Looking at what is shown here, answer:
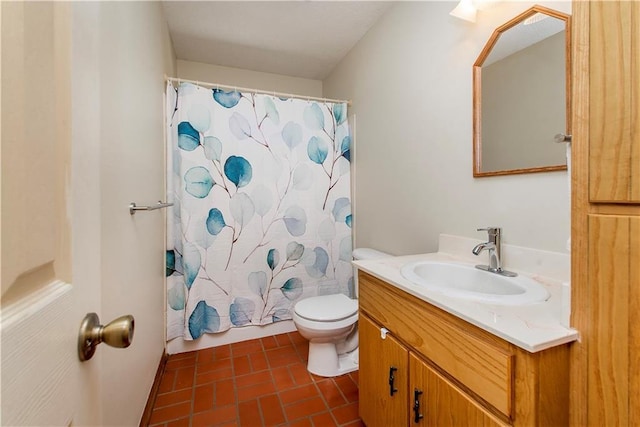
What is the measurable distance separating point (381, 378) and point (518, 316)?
2.12ft

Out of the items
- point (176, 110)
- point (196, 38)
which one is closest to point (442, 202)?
point (176, 110)

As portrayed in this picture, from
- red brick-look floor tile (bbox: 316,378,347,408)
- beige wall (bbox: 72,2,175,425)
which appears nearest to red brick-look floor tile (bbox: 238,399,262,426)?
red brick-look floor tile (bbox: 316,378,347,408)

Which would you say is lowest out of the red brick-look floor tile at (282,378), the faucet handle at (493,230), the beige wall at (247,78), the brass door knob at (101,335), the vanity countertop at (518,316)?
the red brick-look floor tile at (282,378)

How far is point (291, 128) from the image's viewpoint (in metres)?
2.26

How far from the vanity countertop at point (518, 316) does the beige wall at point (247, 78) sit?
2417 mm

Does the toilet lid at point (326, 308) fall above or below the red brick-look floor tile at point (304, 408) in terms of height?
above

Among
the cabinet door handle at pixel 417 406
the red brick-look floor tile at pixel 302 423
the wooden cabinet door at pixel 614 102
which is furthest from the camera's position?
the red brick-look floor tile at pixel 302 423

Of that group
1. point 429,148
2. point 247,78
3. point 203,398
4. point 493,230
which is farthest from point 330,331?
point 247,78

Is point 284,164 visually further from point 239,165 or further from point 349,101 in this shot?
point 349,101

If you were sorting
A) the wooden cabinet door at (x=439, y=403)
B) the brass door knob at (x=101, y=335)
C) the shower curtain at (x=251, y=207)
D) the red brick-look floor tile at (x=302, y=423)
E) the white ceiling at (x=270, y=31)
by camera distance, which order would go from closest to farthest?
the brass door knob at (x=101, y=335) → the wooden cabinet door at (x=439, y=403) → the red brick-look floor tile at (x=302, y=423) → the white ceiling at (x=270, y=31) → the shower curtain at (x=251, y=207)

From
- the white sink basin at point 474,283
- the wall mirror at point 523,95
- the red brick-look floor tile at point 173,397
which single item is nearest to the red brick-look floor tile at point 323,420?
the red brick-look floor tile at point 173,397

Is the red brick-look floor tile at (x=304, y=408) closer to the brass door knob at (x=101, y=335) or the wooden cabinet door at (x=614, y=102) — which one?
the brass door knob at (x=101, y=335)

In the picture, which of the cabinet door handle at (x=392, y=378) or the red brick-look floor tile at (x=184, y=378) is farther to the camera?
the red brick-look floor tile at (x=184, y=378)

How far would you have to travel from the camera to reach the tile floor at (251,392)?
1.43 m
